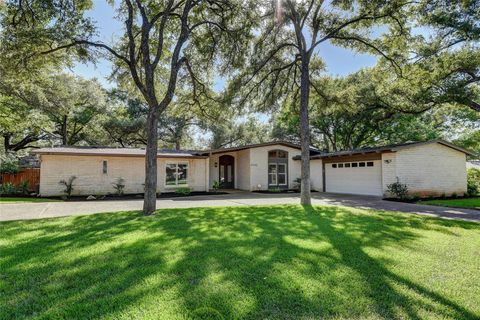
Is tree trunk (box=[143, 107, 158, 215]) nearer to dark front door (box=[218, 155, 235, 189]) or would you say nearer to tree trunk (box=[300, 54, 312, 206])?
tree trunk (box=[300, 54, 312, 206])

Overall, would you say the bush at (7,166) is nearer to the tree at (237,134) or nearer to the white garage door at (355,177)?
the tree at (237,134)

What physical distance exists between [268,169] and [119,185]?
10328 millimetres

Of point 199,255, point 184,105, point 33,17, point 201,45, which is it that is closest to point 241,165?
point 184,105

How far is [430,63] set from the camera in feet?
44.3

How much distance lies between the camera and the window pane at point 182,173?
693 inches

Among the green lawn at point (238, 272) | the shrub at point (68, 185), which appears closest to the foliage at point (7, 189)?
the shrub at point (68, 185)

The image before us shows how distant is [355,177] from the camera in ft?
54.7

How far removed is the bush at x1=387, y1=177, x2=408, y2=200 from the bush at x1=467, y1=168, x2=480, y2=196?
18.3 ft

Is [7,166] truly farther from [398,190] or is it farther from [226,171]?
[398,190]

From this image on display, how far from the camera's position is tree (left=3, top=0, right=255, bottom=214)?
8945mm

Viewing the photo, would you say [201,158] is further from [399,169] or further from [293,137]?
[293,137]

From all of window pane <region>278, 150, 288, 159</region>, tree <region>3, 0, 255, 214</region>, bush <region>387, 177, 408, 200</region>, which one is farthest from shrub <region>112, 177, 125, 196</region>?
bush <region>387, 177, 408, 200</region>

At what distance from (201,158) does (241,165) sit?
3.95 m

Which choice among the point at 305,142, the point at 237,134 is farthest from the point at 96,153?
the point at 237,134
